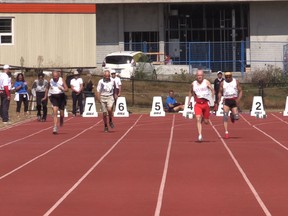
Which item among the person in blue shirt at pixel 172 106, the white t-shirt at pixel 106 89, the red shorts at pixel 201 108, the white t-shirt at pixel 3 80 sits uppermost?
the white t-shirt at pixel 3 80

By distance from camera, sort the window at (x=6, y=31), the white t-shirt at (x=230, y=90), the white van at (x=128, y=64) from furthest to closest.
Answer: the window at (x=6, y=31), the white van at (x=128, y=64), the white t-shirt at (x=230, y=90)

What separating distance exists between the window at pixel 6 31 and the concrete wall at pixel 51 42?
282 mm

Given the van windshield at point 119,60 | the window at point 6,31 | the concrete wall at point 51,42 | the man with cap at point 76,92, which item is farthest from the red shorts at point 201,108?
the window at point 6,31

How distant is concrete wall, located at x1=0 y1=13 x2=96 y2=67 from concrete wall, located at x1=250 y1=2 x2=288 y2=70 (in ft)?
37.1

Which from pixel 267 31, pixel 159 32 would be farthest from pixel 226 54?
pixel 159 32

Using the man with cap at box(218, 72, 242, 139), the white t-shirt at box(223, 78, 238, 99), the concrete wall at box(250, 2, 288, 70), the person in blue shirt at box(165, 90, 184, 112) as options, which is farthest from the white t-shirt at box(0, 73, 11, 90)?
the concrete wall at box(250, 2, 288, 70)

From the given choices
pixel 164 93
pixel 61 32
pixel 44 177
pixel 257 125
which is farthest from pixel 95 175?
pixel 61 32

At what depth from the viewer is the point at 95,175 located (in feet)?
47.5

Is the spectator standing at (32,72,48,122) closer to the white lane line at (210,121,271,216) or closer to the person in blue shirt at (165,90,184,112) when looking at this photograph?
the person in blue shirt at (165,90,184,112)

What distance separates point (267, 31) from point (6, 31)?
17111 millimetres

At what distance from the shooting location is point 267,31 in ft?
177

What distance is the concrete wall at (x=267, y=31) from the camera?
53.1 metres

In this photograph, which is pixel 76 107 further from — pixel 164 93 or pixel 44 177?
pixel 44 177

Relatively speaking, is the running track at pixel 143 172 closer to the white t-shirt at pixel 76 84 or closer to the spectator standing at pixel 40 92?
the spectator standing at pixel 40 92
